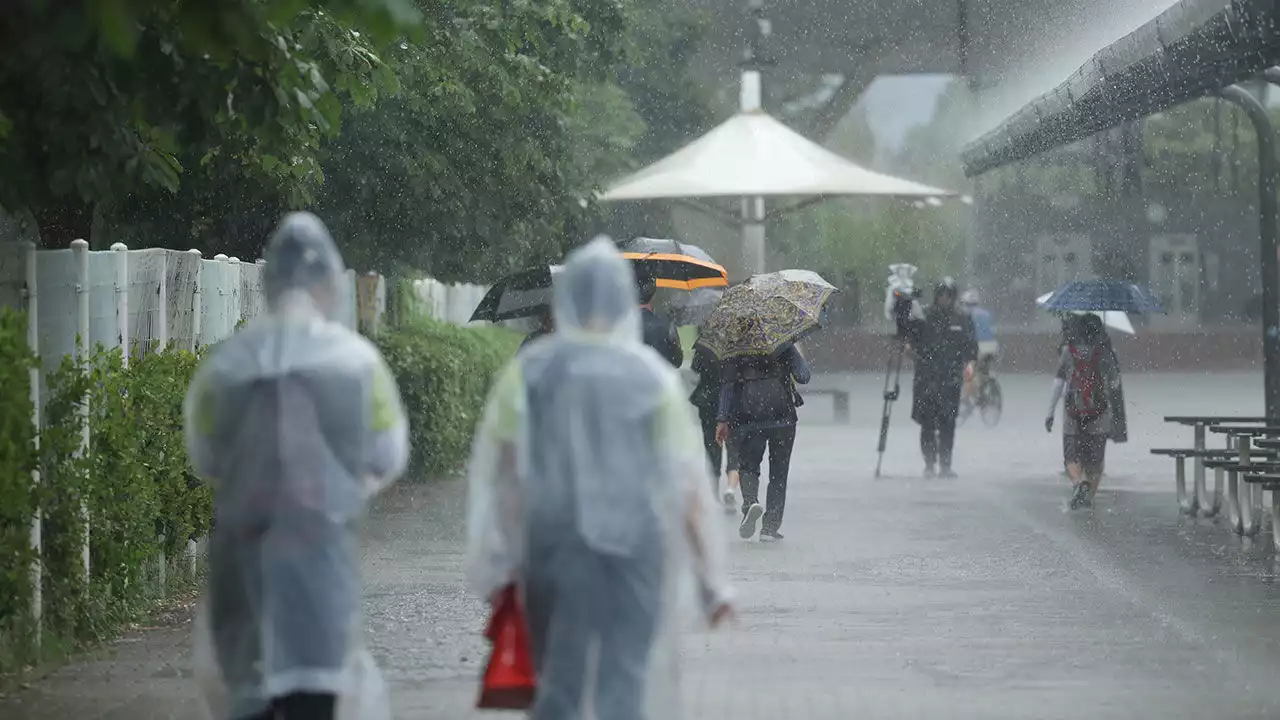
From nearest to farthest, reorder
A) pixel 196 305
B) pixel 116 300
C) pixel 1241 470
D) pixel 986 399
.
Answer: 1. pixel 116 300
2. pixel 196 305
3. pixel 1241 470
4. pixel 986 399

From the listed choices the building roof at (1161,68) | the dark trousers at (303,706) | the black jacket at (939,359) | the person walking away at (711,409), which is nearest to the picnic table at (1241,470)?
the building roof at (1161,68)

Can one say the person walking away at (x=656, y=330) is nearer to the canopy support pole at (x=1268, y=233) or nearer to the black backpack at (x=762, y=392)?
the black backpack at (x=762, y=392)

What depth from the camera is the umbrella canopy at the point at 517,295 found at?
15.6 m

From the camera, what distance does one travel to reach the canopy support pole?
56.2ft

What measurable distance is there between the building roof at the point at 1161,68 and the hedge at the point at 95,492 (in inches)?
223

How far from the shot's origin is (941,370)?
2033cm

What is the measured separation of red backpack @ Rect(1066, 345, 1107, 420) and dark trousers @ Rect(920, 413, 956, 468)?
298 centimetres

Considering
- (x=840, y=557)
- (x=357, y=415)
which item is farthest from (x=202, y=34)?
(x=840, y=557)

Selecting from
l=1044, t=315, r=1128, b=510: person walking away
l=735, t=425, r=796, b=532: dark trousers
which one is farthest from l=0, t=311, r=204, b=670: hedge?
l=1044, t=315, r=1128, b=510: person walking away

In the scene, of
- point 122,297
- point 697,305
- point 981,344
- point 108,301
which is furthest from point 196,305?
point 981,344

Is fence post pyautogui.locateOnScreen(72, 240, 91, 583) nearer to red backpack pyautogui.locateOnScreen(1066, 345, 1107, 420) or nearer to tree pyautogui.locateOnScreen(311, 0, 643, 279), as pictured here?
tree pyautogui.locateOnScreen(311, 0, 643, 279)

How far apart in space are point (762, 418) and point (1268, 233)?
5.06 meters

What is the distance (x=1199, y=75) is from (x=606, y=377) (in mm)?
8874

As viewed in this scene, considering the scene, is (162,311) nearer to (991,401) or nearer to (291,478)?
(291,478)
